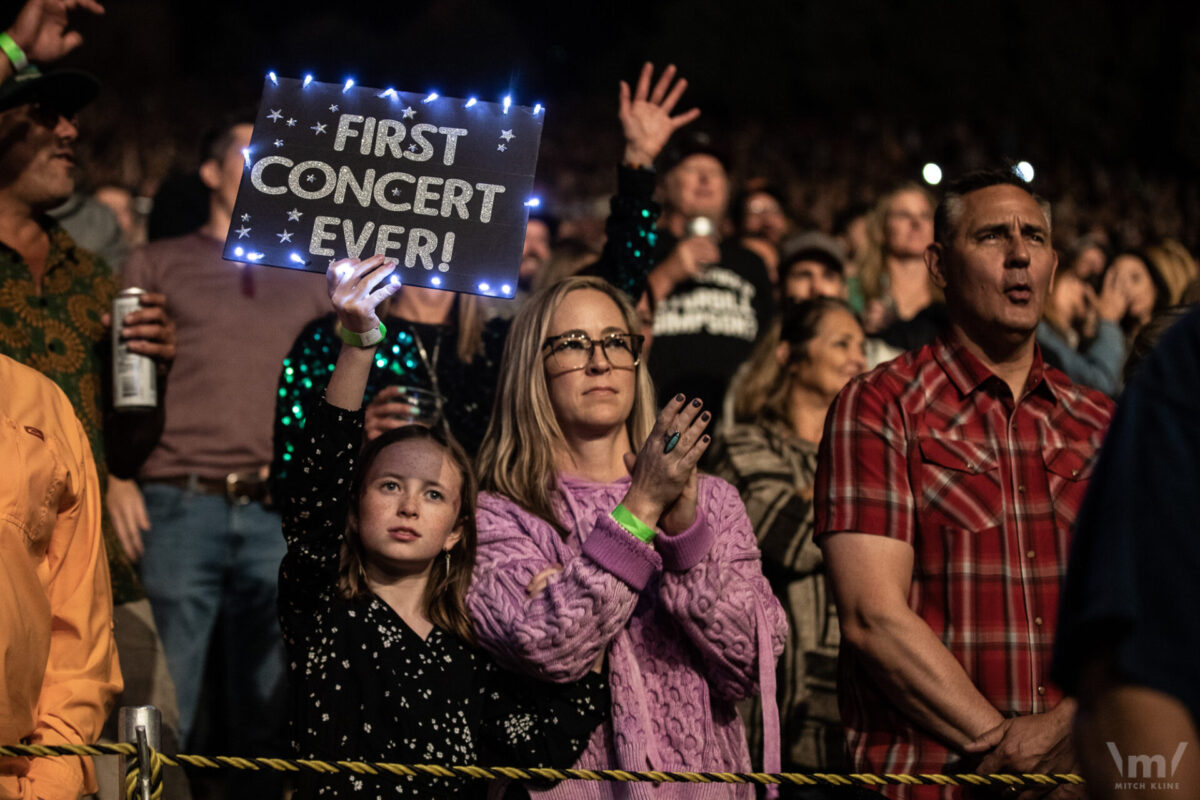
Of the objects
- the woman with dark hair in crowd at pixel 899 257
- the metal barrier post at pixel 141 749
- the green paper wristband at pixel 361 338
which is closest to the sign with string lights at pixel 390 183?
the green paper wristband at pixel 361 338

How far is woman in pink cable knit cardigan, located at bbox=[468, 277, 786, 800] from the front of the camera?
3029 millimetres

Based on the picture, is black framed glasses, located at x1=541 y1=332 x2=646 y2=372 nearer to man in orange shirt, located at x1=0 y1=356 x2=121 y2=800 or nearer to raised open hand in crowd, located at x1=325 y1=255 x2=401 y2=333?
raised open hand in crowd, located at x1=325 y1=255 x2=401 y2=333

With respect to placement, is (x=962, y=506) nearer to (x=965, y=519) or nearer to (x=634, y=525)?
(x=965, y=519)

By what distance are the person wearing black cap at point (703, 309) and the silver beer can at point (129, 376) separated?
2.17 m

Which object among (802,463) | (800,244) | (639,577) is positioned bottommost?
(639,577)

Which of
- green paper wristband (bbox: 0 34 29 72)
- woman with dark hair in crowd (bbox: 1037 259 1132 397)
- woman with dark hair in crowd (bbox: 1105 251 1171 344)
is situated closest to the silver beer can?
green paper wristband (bbox: 0 34 29 72)

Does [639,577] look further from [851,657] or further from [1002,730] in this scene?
[1002,730]

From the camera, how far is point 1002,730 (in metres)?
2.97

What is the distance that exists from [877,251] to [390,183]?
12.7ft

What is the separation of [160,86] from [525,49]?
1106 cm

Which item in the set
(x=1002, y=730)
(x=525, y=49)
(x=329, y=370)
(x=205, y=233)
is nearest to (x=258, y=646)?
(x=329, y=370)

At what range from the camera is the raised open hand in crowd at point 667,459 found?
2996mm
